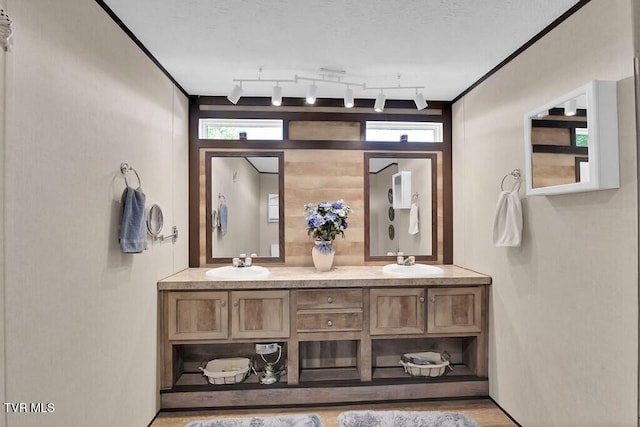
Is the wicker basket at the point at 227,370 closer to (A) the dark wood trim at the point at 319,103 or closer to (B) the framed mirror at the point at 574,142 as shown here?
Result: (A) the dark wood trim at the point at 319,103

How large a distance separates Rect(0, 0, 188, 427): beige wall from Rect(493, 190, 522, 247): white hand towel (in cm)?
241

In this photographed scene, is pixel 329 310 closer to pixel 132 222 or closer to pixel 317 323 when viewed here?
pixel 317 323

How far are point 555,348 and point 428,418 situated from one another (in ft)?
3.31

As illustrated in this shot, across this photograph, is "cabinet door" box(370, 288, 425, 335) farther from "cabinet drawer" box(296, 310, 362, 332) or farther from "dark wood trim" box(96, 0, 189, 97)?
"dark wood trim" box(96, 0, 189, 97)

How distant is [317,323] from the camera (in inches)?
103

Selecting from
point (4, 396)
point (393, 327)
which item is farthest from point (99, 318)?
point (393, 327)

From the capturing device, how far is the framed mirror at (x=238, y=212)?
321 centimetres

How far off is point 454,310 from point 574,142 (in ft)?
4.87

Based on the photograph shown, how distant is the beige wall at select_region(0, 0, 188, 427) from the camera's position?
127 centimetres

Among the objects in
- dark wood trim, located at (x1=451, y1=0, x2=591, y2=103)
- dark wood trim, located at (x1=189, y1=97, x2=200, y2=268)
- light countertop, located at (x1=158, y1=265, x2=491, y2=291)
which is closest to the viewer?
dark wood trim, located at (x1=451, y1=0, x2=591, y2=103)

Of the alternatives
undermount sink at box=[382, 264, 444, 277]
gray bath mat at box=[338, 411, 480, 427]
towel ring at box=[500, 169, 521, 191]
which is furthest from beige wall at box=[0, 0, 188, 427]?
towel ring at box=[500, 169, 521, 191]

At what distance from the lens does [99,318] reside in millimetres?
1767

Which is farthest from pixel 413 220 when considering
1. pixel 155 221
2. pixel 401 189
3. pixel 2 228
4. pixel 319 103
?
pixel 2 228

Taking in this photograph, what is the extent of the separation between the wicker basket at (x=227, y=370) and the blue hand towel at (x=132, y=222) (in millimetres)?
1235
